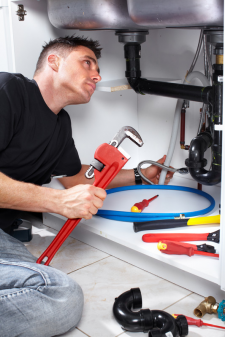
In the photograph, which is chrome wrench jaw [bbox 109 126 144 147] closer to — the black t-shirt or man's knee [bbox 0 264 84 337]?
the black t-shirt

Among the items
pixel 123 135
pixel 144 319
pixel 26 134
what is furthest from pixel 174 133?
pixel 144 319

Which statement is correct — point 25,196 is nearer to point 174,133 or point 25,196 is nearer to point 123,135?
point 123,135

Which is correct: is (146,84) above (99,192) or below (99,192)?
above

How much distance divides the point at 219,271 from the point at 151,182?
724mm

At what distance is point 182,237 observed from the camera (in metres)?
1.21

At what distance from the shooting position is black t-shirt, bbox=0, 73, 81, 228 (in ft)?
3.72

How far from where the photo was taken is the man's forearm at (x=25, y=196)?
108cm

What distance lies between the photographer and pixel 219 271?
3.37ft

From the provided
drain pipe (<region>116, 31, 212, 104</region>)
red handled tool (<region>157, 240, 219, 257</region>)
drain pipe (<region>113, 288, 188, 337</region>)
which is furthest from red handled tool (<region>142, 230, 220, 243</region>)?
drain pipe (<region>116, 31, 212, 104</region>)

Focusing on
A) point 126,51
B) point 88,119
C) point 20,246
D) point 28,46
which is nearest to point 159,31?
point 126,51

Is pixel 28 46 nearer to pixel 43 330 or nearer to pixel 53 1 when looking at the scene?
pixel 53 1

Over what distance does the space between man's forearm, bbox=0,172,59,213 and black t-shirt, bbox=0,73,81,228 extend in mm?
124

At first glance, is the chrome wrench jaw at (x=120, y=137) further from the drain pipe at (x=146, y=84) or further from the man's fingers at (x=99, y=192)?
the drain pipe at (x=146, y=84)

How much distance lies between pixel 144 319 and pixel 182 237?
301 millimetres
